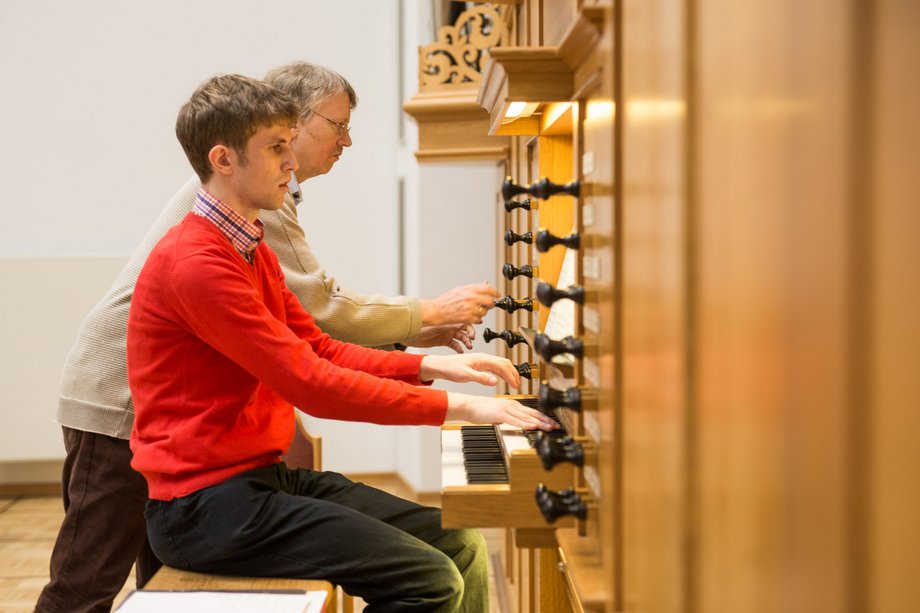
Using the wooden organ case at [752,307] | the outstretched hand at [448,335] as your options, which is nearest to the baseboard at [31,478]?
the outstretched hand at [448,335]

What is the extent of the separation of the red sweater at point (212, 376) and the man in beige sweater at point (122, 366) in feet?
1.63

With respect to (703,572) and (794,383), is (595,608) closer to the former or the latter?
(703,572)

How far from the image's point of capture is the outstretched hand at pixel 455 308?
2717mm

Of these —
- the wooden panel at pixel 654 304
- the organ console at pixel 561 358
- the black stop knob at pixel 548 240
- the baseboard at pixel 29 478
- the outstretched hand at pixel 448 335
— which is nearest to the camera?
the wooden panel at pixel 654 304

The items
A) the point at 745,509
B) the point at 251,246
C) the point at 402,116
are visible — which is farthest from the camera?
the point at 402,116

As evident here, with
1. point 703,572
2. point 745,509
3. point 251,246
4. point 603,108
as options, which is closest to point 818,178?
point 745,509

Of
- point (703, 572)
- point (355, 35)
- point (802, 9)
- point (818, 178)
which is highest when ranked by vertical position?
point (355, 35)

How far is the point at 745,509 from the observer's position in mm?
771

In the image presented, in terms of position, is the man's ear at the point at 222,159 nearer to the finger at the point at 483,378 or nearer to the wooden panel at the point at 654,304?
the finger at the point at 483,378

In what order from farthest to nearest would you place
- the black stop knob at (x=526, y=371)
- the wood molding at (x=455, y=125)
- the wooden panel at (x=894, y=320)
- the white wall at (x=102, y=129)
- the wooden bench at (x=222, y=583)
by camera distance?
the white wall at (x=102, y=129) → the wood molding at (x=455, y=125) → the black stop knob at (x=526, y=371) → the wooden bench at (x=222, y=583) → the wooden panel at (x=894, y=320)

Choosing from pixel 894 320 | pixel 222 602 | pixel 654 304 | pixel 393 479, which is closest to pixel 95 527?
pixel 222 602

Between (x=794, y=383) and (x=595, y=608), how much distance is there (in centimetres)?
82

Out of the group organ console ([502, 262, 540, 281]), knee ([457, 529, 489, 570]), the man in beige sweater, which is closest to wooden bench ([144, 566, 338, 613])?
knee ([457, 529, 489, 570])

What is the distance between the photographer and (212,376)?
1876 mm
